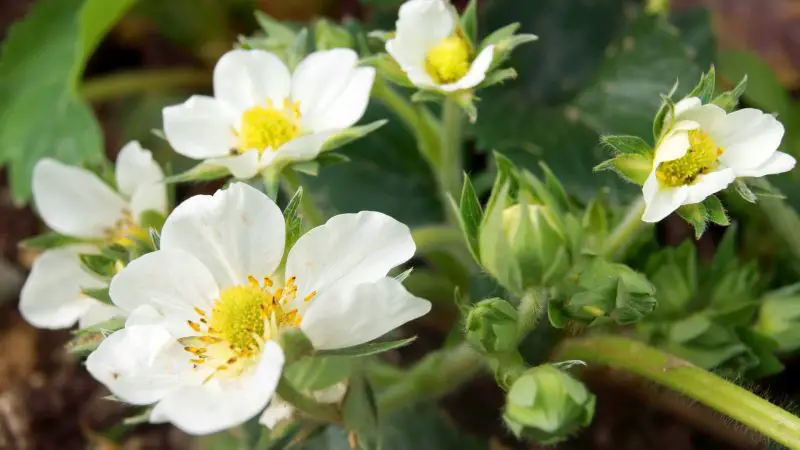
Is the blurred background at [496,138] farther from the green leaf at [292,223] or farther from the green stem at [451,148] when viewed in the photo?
the green leaf at [292,223]

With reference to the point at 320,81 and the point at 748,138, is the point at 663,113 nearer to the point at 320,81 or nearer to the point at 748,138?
the point at 748,138

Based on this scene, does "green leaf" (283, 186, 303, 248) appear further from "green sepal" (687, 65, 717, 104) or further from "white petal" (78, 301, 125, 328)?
"green sepal" (687, 65, 717, 104)

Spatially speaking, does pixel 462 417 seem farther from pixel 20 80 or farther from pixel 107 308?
pixel 20 80

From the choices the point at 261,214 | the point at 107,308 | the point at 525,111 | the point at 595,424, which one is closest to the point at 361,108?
the point at 261,214

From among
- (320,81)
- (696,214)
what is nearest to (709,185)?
(696,214)

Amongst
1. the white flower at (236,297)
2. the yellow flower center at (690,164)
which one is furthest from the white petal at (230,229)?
the yellow flower center at (690,164)

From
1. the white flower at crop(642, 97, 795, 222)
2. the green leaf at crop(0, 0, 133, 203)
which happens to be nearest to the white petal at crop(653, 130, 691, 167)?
the white flower at crop(642, 97, 795, 222)
